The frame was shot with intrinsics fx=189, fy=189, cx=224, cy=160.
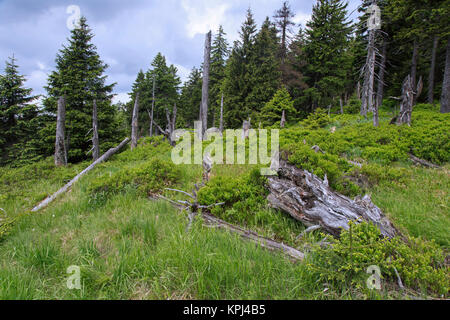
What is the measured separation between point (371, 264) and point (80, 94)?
64.6 feet

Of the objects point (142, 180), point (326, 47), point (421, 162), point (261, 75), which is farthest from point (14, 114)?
point (326, 47)

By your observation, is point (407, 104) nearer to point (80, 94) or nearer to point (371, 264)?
point (371, 264)

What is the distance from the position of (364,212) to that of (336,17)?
82.5ft

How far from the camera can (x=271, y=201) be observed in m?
3.15

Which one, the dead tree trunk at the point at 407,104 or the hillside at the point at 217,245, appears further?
the dead tree trunk at the point at 407,104

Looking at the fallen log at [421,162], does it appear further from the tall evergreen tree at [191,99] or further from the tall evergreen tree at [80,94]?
the tall evergreen tree at [191,99]

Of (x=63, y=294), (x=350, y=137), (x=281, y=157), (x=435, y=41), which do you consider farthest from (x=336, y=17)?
(x=63, y=294)

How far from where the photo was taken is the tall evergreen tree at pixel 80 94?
14781mm

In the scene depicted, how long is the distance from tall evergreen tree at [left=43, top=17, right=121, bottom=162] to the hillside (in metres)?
11.8

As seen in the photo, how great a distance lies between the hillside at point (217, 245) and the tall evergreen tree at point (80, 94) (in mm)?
11775

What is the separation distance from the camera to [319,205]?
2754 mm

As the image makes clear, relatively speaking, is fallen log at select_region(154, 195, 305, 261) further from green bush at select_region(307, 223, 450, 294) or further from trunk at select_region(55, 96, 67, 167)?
trunk at select_region(55, 96, 67, 167)

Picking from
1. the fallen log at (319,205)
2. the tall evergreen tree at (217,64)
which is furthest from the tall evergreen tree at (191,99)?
the fallen log at (319,205)
